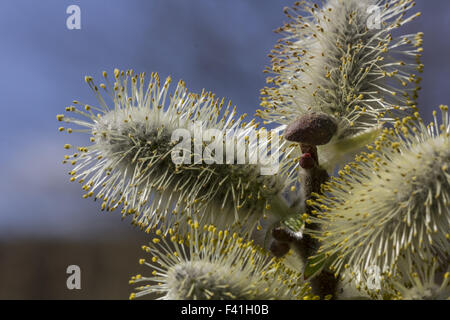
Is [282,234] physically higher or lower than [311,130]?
lower

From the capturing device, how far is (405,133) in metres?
0.62

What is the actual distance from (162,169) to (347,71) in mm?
280

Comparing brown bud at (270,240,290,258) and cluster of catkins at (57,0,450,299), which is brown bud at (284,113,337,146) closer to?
cluster of catkins at (57,0,450,299)

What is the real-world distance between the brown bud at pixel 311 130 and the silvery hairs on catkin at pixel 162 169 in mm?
72

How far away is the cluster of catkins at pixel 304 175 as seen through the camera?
1.90ft

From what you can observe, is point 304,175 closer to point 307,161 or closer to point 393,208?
point 307,161

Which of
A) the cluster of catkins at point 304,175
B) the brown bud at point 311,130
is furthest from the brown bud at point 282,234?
the brown bud at point 311,130

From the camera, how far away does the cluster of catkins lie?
578 mm

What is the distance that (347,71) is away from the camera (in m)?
0.75

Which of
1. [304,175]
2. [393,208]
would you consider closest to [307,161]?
[304,175]

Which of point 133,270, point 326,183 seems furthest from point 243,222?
point 133,270

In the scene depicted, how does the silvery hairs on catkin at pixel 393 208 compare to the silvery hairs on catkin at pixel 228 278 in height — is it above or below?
above

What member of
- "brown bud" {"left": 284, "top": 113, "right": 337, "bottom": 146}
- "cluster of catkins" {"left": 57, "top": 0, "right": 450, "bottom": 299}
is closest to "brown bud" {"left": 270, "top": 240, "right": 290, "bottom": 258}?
"cluster of catkins" {"left": 57, "top": 0, "right": 450, "bottom": 299}

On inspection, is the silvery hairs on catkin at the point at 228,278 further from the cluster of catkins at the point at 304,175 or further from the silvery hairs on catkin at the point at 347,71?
the silvery hairs on catkin at the point at 347,71
